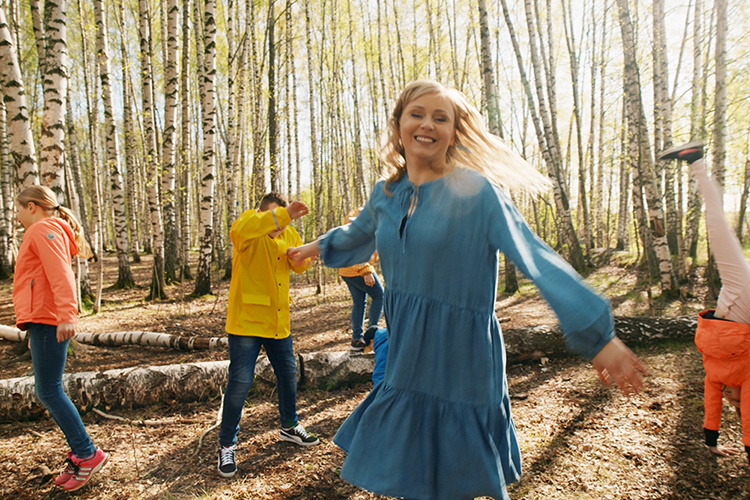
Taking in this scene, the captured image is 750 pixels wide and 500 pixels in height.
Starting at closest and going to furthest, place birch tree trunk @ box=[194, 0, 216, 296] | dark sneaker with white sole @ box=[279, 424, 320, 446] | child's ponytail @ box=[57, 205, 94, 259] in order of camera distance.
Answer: child's ponytail @ box=[57, 205, 94, 259], dark sneaker with white sole @ box=[279, 424, 320, 446], birch tree trunk @ box=[194, 0, 216, 296]

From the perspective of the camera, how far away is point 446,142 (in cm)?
155

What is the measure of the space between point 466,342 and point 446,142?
73 centimetres

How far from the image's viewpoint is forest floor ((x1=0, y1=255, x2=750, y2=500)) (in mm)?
2729

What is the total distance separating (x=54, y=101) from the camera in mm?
5602

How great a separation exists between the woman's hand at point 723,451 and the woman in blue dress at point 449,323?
2.51 meters

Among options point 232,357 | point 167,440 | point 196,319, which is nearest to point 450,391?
point 232,357

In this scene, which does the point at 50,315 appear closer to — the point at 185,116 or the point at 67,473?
the point at 67,473

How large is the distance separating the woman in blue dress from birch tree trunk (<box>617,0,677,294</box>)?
271 inches

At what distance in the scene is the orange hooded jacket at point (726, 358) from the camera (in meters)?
2.64

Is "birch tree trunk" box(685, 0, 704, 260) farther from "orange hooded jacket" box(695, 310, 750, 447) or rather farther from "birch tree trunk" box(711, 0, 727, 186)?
"orange hooded jacket" box(695, 310, 750, 447)

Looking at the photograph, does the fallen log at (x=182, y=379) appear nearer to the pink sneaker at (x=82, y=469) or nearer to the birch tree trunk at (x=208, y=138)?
the pink sneaker at (x=82, y=469)

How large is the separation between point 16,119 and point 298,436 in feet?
18.7

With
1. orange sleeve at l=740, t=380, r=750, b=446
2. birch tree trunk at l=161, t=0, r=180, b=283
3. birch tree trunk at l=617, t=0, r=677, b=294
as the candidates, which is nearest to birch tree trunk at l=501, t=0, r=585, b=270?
birch tree trunk at l=617, t=0, r=677, b=294

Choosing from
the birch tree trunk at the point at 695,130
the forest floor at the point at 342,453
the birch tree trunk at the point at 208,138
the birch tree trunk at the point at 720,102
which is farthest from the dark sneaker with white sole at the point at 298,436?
the birch tree trunk at the point at 695,130
